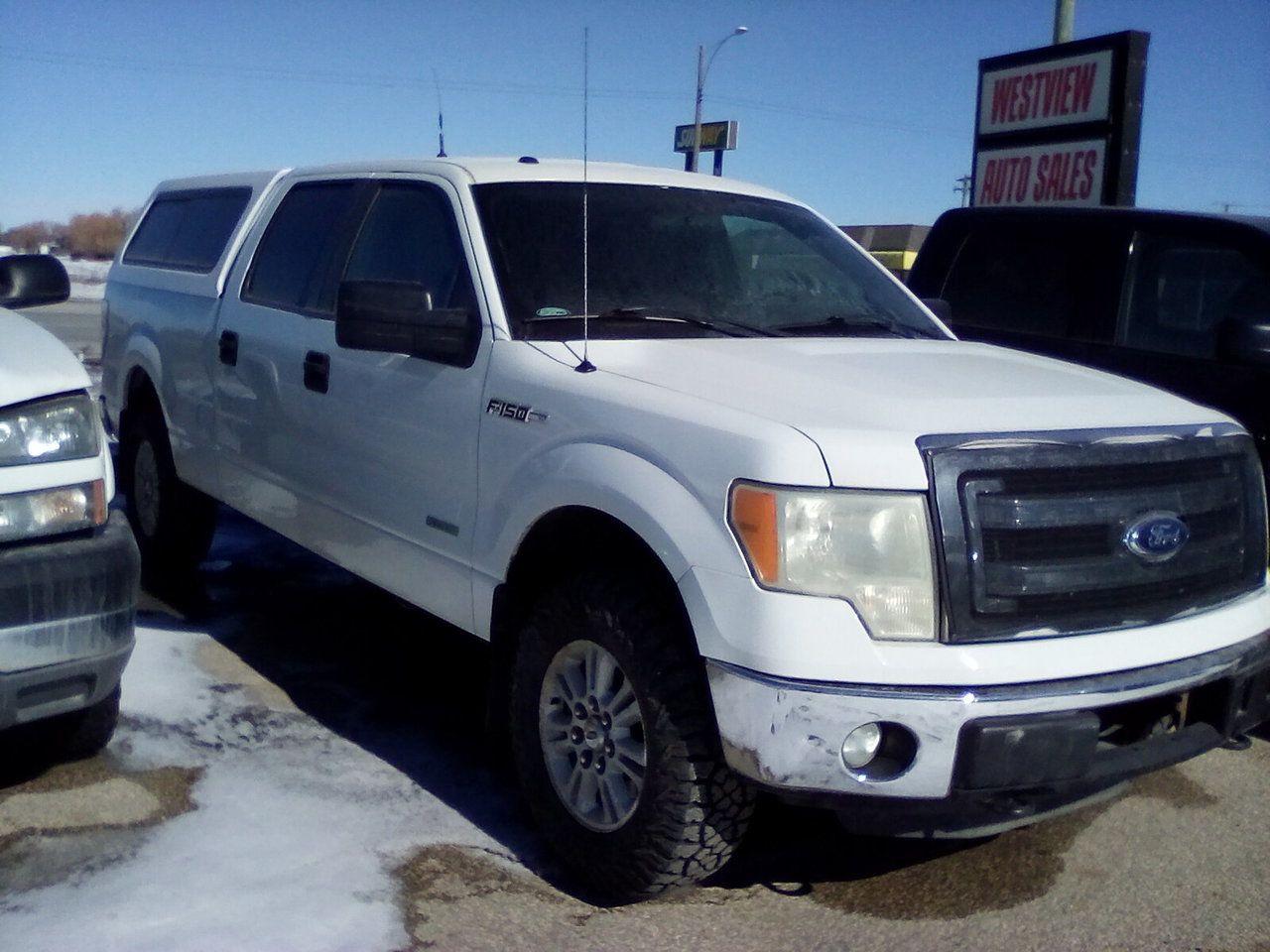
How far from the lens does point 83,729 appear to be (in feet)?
12.3

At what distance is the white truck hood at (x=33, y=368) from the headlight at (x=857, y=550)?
70.1 inches

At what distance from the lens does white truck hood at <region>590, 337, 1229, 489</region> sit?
2803 millimetres

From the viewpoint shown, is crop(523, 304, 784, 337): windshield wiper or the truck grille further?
crop(523, 304, 784, 337): windshield wiper

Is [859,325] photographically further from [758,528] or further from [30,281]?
[30,281]

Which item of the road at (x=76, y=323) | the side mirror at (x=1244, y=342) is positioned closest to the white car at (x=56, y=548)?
the side mirror at (x=1244, y=342)

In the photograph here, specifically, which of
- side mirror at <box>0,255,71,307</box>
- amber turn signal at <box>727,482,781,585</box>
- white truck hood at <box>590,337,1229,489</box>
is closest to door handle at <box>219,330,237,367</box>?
side mirror at <box>0,255,71,307</box>

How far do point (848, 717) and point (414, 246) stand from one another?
7.65 feet

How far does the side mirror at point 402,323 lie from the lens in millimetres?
3654

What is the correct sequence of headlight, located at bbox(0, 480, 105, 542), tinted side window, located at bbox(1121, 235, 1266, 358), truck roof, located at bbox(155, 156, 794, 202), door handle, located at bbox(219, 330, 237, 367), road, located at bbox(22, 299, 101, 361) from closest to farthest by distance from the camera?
1. headlight, located at bbox(0, 480, 105, 542)
2. truck roof, located at bbox(155, 156, 794, 202)
3. tinted side window, located at bbox(1121, 235, 1266, 358)
4. door handle, located at bbox(219, 330, 237, 367)
5. road, located at bbox(22, 299, 101, 361)

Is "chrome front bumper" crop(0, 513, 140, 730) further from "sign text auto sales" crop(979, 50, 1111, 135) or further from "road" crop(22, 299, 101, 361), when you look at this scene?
"road" crop(22, 299, 101, 361)

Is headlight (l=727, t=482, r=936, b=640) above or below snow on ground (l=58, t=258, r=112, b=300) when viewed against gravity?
above

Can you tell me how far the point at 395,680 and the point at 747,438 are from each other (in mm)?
2488

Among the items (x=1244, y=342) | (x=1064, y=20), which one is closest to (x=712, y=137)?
(x=1064, y=20)

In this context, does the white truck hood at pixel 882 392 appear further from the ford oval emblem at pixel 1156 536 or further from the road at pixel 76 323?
the road at pixel 76 323
